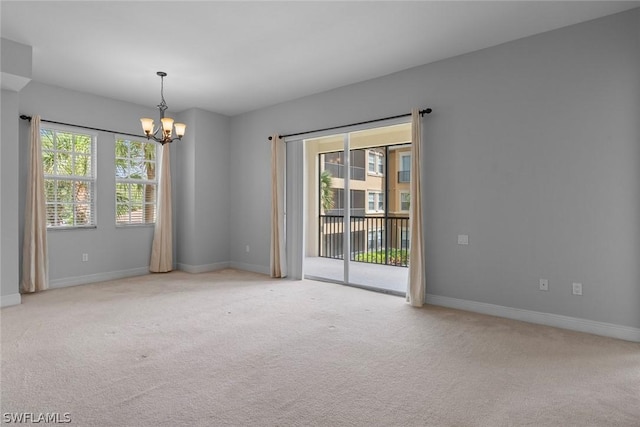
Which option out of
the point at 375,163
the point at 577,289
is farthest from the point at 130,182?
the point at 577,289

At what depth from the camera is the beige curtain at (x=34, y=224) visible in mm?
4793

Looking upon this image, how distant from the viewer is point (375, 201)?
702cm

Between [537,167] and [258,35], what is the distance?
315cm

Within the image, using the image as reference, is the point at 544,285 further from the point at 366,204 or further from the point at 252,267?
the point at 252,267

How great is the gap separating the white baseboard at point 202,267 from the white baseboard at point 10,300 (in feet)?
7.98

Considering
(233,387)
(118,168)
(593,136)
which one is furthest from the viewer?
(118,168)

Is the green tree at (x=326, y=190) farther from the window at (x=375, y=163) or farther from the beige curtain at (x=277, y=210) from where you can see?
the beige curtain at (x=277, y=210)

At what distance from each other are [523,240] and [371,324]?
181 centimetres

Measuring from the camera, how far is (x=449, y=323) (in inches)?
144

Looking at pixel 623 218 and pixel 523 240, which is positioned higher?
pixel 623 218

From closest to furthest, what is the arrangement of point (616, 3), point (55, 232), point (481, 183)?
point (616, 3) < point (481, 183) < point (55, 232)

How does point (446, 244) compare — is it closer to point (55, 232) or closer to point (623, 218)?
point (623, 218)

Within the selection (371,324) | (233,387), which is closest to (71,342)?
(233,387)

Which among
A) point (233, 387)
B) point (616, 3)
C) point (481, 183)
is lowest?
point (233, 387)
